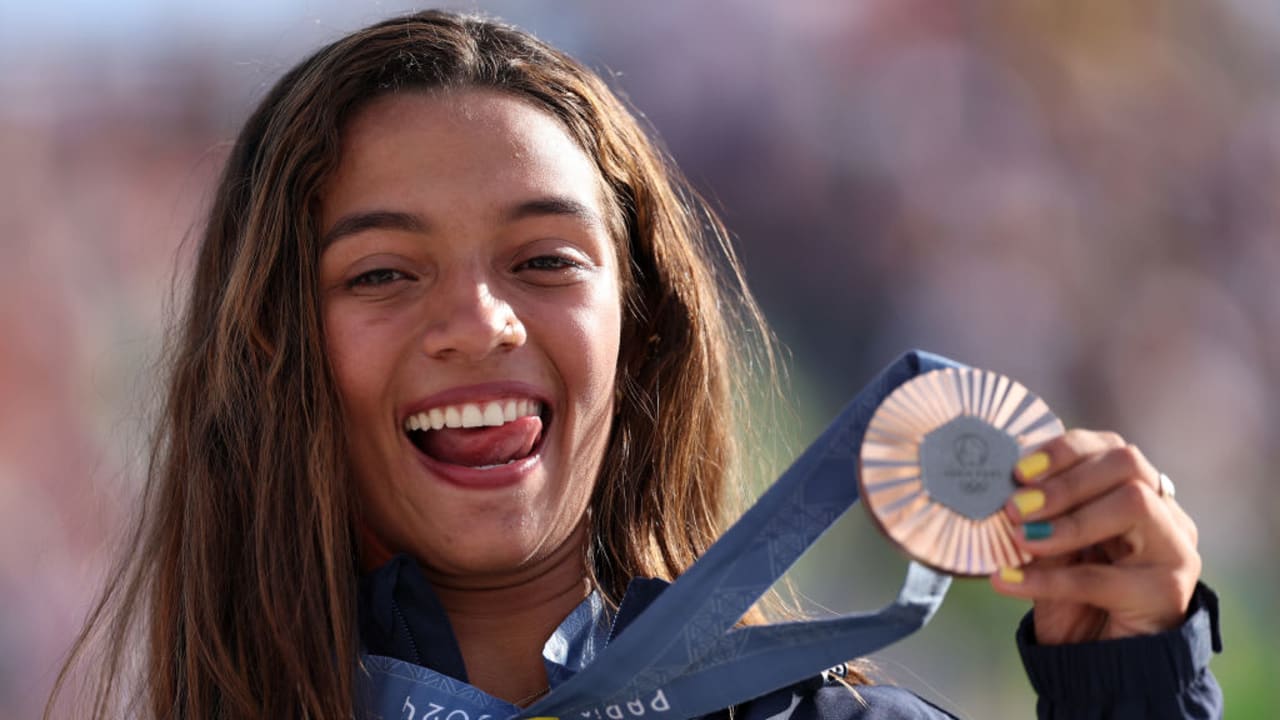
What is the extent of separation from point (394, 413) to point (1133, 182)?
381cm

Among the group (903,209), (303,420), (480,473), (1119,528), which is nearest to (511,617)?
(480,473)

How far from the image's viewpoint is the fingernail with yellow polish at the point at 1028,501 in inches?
56.4

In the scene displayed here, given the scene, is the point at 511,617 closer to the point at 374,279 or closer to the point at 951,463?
the point at 374,279

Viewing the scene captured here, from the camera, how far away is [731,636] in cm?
175

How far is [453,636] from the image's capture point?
6.25ft

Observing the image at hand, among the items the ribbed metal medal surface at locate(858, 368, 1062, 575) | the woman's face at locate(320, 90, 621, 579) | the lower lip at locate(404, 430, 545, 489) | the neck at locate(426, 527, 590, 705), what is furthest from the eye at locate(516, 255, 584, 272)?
the ribbed metal medal surface at locate(858, 368, 1062, 575)

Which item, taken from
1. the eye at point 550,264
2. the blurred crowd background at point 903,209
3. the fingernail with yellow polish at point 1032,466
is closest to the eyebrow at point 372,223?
the eye at point 550,264

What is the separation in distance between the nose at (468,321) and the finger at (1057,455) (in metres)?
0.72

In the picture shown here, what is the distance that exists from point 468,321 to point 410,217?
178mm

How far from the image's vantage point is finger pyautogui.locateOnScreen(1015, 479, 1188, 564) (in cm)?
144

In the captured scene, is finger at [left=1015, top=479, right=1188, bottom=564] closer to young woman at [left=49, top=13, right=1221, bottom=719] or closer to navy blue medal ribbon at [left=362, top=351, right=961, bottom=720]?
navy blue medal ribbon at [left=362, top=351, right=961, bottom=720]

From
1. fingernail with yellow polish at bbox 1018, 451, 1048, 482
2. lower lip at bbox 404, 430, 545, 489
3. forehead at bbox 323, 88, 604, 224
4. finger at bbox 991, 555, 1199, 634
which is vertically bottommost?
finger at bbox 991, 555, 1199, 634

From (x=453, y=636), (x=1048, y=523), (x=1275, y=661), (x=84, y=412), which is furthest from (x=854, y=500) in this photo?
(x=1275, y=661)

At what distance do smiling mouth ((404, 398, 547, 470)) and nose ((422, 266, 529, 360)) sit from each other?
77 millimetres
